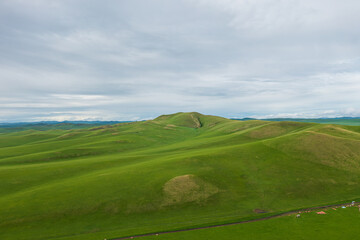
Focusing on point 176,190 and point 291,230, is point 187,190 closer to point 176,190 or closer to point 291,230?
point 176,190

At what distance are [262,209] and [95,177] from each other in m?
46.4

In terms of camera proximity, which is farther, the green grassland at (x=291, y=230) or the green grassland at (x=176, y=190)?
the green grassland at (x=176, y=190)

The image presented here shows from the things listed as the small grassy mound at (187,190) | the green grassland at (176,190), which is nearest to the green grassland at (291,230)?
the green grassland at (176,190)

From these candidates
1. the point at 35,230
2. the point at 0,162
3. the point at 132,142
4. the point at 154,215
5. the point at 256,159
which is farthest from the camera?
the point at 132,142

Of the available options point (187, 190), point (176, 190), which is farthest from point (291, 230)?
point (176, 190)

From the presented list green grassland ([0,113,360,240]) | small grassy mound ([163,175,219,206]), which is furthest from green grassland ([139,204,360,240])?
small grassy mound ([163,175,219,206])

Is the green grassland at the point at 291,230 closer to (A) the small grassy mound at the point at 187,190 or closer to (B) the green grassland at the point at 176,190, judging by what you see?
(B) the green grassland at the point at 176,190

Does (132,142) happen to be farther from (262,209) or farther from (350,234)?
(350,234)

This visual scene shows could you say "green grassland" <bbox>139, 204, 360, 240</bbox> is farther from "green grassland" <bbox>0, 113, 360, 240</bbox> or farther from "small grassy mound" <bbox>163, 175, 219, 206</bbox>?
"small grassy mound" <bbox>163, 175, 219, 206</bbox>

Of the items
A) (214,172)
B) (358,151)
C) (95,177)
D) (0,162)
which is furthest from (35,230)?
(358,151)

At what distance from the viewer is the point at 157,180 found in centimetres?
5450

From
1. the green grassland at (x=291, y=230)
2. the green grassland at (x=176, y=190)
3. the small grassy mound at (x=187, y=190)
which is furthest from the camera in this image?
the small grassy mound at (x=187, y=190)

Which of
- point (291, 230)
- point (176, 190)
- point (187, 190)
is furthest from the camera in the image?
point (187, 190)

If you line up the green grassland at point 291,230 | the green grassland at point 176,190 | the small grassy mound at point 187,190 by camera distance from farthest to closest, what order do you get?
the small grassy mound at point 187,190 → the green grassland at point 176,190 → the green grassland at point 291,230
